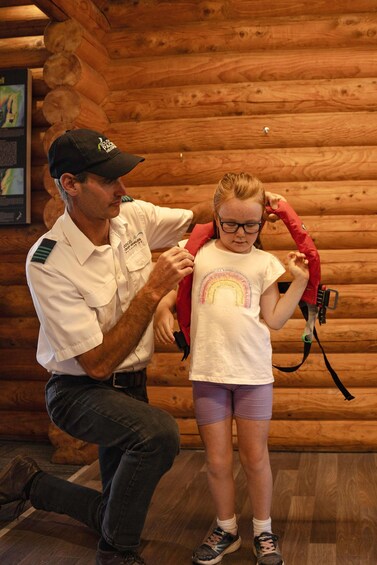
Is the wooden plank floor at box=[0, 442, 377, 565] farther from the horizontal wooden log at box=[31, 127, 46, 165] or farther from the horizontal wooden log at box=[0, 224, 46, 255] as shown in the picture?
the horizontal wooden log at box=[31, 127, 46, 165]

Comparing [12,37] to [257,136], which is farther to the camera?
[12,37]

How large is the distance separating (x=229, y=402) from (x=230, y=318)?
0.36m

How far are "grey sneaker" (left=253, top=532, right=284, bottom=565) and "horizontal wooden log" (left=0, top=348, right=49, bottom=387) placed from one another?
2.91m

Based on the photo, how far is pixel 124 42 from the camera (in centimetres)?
584

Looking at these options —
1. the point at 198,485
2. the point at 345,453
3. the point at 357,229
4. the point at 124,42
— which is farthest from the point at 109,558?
the point at 124,42

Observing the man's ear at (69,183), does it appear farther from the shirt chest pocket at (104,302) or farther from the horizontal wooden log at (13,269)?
the horizontal wooden log at (13,269)

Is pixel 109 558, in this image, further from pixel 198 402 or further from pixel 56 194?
pixel 56 194

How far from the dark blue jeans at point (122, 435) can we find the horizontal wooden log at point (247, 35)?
3.09 m

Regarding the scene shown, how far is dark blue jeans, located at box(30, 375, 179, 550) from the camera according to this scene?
10.5 ft

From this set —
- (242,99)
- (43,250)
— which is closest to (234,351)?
(43,250)

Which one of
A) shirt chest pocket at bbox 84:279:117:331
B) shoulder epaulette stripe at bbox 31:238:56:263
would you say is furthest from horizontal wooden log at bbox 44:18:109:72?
shirt chest pocket at bbox 84:279:117:331

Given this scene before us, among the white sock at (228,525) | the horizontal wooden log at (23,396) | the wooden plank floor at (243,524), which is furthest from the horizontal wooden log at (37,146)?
the white sock at (228,525)

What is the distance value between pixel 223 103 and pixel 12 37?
169 cm

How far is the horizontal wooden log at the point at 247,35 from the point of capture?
5.58 meters
